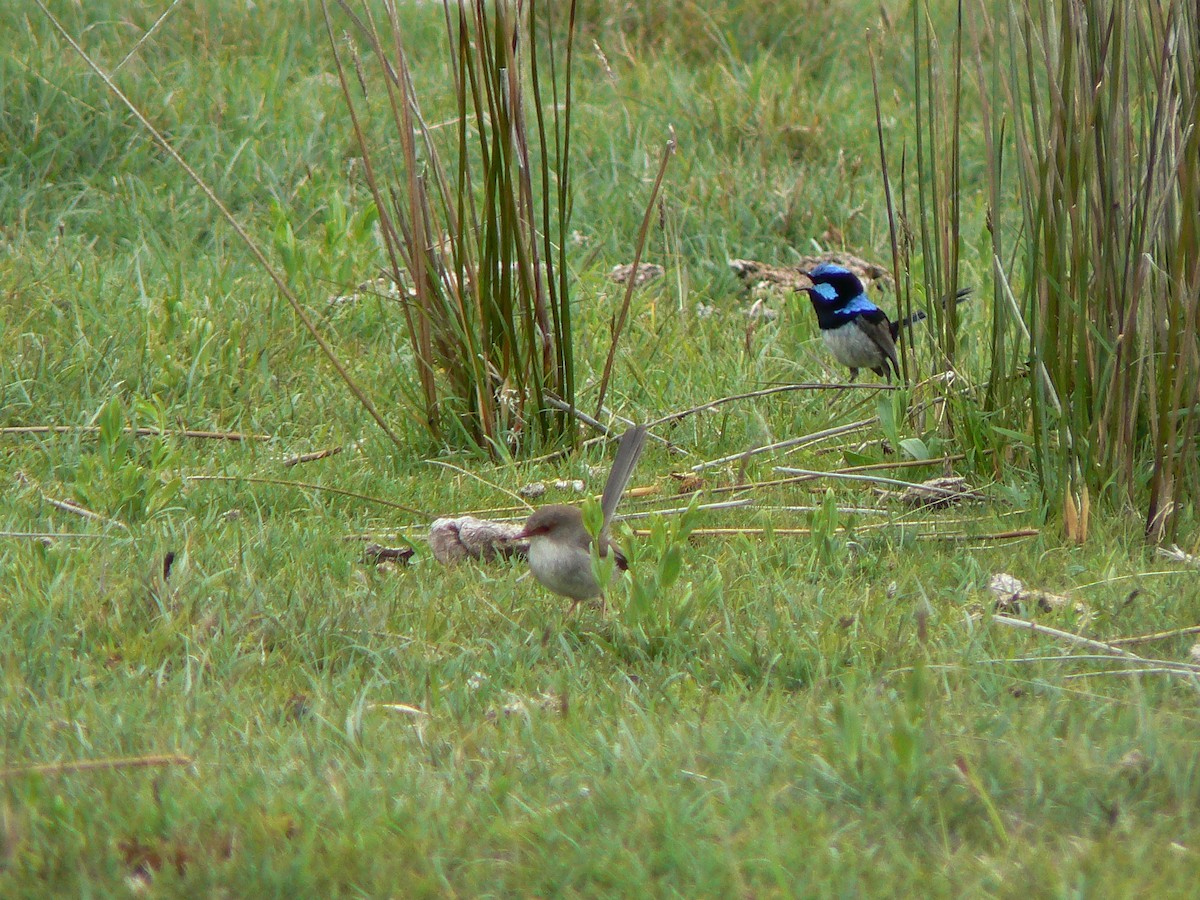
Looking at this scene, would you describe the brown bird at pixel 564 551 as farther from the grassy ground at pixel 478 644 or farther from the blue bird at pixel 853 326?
the blue bird at pixel 853 326

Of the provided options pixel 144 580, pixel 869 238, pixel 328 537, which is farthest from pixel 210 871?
pixel 869 238

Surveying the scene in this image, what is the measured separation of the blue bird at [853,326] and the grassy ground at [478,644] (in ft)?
0.49

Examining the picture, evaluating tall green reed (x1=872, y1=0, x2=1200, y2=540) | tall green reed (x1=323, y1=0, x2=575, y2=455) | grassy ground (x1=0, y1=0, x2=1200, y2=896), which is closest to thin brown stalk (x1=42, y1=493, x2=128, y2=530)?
grassy ground (x1=0, y1=0, x2=1200, y2=896)

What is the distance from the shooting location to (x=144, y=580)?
3584mm

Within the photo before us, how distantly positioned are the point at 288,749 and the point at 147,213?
4.66 meters

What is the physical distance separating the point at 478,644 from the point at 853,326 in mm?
2766

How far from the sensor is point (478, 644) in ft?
11.3

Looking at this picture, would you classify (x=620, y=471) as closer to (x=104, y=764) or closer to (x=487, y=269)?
(x=487, y=269)

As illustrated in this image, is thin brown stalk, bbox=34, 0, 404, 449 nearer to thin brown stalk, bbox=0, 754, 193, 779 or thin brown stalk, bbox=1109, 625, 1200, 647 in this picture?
thin brown stalk, bbox=0, 754, 193, 779

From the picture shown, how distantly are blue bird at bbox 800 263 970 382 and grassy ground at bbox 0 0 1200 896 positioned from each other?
0.15m

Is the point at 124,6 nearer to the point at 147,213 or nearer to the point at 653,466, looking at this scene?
the point at 147,213

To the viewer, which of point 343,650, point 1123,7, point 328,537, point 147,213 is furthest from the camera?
point 147,213

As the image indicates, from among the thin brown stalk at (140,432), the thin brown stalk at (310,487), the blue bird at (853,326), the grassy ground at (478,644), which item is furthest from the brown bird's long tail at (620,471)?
the blue bird at (853,326)

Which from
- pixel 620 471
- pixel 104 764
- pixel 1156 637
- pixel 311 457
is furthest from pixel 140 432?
pixel 1156 637
